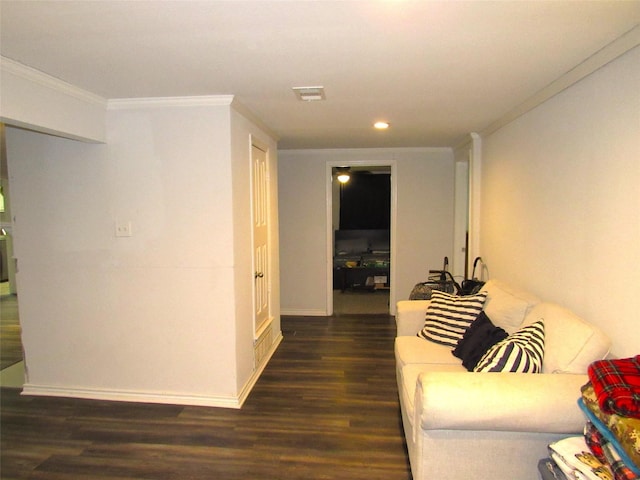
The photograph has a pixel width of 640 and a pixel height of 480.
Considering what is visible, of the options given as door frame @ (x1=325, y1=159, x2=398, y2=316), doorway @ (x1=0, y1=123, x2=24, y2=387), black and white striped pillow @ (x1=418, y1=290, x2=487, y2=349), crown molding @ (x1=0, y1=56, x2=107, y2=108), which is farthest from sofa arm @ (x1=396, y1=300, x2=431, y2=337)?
doorway @ (x1=0, y1=123, x2=24, y2=387)

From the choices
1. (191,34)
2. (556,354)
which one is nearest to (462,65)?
(191,34)

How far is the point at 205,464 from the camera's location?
2.33 m

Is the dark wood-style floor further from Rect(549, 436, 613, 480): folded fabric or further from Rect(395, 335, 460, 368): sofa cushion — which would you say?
Rect(549, 436, 613, 480): folded fabric

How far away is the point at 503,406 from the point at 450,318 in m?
1.24

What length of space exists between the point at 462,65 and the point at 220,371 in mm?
2491

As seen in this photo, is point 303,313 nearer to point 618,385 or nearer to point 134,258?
point 134,258

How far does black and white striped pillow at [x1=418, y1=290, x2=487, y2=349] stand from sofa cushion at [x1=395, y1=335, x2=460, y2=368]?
6cm

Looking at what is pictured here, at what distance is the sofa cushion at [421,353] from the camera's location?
2.65m

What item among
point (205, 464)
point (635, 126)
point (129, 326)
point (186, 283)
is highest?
point (635, 126)

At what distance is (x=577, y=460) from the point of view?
154 centimetres

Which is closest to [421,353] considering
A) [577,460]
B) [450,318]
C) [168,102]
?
[450,318]

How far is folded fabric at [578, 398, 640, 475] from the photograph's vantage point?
4.50ft

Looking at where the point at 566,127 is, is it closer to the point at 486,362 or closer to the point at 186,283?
the point at 486,362

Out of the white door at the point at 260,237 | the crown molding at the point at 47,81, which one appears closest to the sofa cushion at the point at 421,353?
the white door at the point at 260,237
